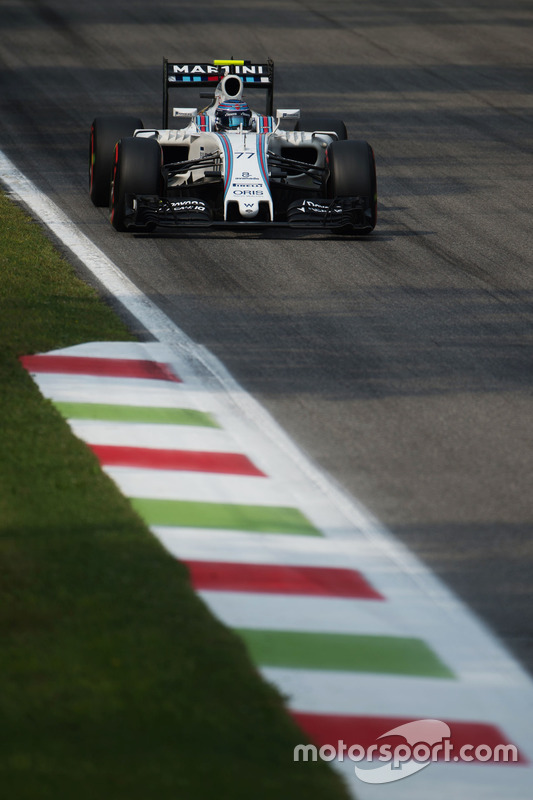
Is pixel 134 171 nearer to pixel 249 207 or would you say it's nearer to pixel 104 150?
pixel 249 207

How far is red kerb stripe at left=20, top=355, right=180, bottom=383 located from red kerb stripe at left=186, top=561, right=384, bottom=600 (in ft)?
7.90

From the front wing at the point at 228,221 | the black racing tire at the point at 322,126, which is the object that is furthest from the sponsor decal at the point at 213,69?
the front wing at the point at 228,221

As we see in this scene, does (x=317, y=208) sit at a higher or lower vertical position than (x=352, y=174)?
lower

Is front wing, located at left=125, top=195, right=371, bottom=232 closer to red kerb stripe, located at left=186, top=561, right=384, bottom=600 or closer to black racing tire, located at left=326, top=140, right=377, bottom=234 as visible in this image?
black racing tire, located at left=326, top=140, right=377, bottom=234

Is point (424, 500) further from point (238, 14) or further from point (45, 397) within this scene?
point (238, 14)

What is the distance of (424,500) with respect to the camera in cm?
571

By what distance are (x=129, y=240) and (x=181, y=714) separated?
7486 millimetres

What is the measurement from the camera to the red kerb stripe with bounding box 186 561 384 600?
192 inches

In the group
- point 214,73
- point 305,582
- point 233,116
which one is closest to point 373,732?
point 305,582

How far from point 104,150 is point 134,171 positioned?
139cm

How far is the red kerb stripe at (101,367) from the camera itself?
733 centimetres

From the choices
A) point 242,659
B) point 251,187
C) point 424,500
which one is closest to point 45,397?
point 424,500

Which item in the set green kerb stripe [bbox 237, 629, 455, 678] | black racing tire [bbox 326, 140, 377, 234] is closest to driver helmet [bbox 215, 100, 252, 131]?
black racing tire [bbox 326, 140, 377, 234]

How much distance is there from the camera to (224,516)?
18.2ft
